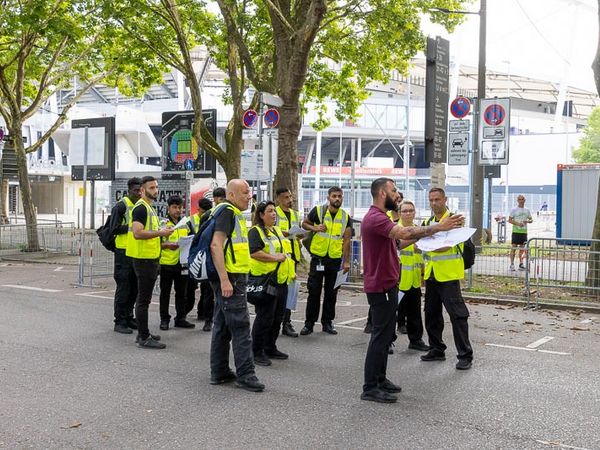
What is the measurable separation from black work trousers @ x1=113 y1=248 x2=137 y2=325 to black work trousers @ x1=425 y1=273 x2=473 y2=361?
382 cm

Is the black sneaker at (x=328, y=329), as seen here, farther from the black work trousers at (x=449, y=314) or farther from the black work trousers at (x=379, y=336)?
the black work trousers at (x=379, y=336)

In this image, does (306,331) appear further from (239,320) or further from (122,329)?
(239,320)

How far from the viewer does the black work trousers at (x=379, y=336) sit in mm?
6094

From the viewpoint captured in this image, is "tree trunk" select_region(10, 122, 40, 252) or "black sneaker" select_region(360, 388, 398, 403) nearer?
"black sneaker" select_region(360, 388, 398, 403)

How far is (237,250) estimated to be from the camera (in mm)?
6375

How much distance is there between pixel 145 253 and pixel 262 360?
1915 mm

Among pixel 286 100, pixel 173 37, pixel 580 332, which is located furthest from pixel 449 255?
pixel 173 37

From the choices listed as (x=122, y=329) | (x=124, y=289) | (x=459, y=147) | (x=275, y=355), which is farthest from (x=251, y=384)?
(x=459, y=147)

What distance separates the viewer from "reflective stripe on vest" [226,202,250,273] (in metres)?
6.34

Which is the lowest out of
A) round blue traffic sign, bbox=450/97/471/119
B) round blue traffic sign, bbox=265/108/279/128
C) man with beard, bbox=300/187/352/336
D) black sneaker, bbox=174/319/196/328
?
black sneaker, bbox=174/319/196/328

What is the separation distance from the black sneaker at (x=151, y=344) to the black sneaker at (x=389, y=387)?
295 centimetres

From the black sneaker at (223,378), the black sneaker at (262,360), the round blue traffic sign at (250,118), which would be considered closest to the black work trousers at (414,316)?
the black sneaker at (262,360)

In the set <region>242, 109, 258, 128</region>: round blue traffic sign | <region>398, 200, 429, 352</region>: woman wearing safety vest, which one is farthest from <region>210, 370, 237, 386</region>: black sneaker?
<region>242, 109, 258, 128</region>: round blue traffic sign

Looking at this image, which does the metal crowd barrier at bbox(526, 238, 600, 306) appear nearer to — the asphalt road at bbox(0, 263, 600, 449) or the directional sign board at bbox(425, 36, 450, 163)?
the asphalt road at bbox(0, 263, 600, 449)
